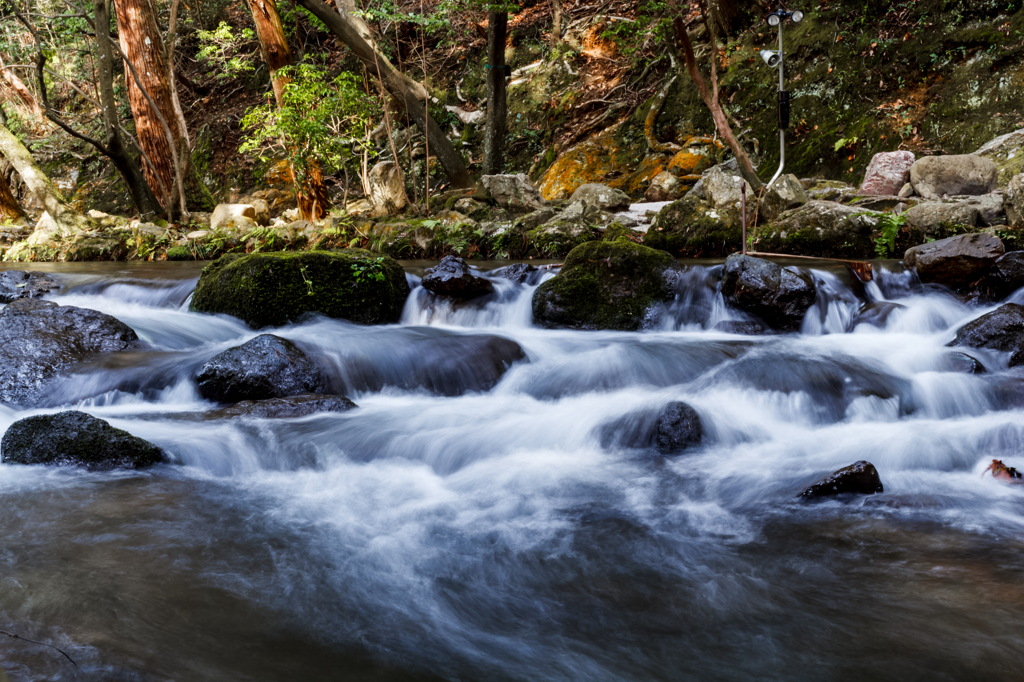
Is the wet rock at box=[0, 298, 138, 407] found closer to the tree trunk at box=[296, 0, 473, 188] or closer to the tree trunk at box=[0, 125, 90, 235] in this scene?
the tree trunk at box=[296, 0, 473, 188]

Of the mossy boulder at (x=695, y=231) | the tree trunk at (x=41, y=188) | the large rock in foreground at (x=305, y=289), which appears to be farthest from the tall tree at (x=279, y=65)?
the mossy boulder at (x=695, y=231)

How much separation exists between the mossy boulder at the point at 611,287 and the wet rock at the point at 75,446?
162 inches

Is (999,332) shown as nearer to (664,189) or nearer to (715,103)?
(715,103)

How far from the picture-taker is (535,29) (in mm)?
17969

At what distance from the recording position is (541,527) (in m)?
3.04

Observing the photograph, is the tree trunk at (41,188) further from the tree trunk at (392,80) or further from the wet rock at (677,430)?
the wet rock at (677,430)

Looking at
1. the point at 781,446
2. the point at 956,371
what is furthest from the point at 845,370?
the point at 781,446

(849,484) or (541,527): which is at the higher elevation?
(849,484)

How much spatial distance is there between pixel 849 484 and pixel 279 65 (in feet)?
43.2

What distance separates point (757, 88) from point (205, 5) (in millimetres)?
17495

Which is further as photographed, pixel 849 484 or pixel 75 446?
pixel 75 446

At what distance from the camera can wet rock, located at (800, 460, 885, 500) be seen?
3.24 meters

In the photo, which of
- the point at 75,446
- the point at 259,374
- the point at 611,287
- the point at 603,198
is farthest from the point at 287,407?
the point at 603,198

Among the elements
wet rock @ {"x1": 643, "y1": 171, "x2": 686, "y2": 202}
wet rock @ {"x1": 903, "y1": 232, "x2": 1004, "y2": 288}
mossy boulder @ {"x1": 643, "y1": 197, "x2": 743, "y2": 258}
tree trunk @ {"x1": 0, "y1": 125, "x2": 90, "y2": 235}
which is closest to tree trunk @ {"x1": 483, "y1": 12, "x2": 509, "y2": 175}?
wet rock @ {"x1": 643, "y1": 171, "x2": 686, "y2": 202}
